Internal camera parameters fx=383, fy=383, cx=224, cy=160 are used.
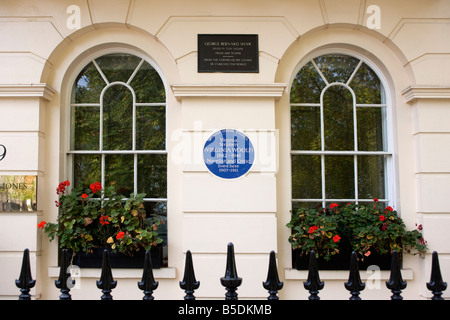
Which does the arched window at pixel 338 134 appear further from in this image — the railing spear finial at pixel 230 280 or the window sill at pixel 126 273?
the railing spear finial at pixel 230 280

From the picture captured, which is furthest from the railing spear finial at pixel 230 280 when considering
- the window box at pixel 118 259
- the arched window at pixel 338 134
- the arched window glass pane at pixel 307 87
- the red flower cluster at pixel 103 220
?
the arched window glass pane at pixel 307 87

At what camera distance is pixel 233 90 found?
4.76 m

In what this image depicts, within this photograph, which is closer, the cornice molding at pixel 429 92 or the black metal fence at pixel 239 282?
the black metal fence at pixel 239 282

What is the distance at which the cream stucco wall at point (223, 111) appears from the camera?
4711 millimetres

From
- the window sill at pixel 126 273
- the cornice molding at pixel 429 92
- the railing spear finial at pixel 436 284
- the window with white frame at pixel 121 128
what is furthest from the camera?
the window with white frame at pixel 121 128

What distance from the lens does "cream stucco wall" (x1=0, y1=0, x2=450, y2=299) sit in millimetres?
4711

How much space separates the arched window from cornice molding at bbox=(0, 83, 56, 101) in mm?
3228

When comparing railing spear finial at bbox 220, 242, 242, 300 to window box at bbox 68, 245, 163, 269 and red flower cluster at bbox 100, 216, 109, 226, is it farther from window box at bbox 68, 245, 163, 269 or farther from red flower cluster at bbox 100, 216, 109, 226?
red flower cluster at bbox 100, 216, 109, 226

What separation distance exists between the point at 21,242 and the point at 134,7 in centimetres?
330

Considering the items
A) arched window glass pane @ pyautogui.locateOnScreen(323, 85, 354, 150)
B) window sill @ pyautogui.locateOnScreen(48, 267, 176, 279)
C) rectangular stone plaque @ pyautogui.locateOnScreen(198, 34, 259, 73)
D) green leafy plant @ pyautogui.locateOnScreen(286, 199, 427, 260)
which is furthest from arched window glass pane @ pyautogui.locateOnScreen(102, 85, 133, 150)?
arched window glass pane @ pyautogui.locateOnScreen(323, 85, 354, 150)

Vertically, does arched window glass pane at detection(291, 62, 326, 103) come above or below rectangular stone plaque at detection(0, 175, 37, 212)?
above

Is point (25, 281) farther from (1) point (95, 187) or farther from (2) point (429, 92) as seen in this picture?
(2) point (429, 92)

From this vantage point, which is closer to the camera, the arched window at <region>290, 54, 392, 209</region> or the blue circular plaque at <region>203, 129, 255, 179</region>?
the blue circular plaque at <region>203, 129, 255, 179</region>

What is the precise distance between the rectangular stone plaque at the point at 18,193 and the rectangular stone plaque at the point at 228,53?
8.47 feet
